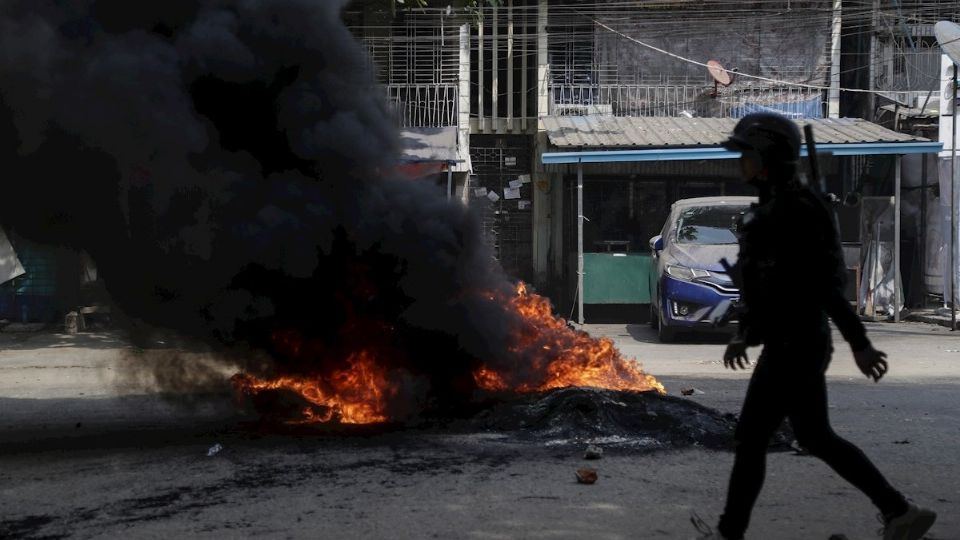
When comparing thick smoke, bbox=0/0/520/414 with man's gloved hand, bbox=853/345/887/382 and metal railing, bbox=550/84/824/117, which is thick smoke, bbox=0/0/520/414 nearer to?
man's gloved hand, bbox=853/345/887/382

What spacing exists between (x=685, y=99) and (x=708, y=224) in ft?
20.0

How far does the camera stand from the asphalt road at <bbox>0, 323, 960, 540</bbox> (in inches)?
183

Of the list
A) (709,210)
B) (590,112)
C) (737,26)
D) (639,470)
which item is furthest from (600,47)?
(639,470)

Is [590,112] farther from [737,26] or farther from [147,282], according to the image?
[147,282]

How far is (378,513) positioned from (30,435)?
11.4 feet

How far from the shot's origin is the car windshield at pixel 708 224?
14.2 m

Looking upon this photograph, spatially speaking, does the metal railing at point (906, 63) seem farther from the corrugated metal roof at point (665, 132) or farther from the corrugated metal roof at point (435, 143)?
the corrugated metal roof at point (435, 143)

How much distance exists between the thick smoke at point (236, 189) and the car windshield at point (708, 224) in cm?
759

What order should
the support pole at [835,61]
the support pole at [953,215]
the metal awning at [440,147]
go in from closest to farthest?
1. the support pole at [953,215]
2. the metal awning at [440,147]
3. the support pole at [835,61]

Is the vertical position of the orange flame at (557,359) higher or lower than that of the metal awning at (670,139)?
lower

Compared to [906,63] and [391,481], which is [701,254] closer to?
[906,63]

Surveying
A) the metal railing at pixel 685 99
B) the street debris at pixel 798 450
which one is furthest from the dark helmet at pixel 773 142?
the metal railing at pixel 685 99

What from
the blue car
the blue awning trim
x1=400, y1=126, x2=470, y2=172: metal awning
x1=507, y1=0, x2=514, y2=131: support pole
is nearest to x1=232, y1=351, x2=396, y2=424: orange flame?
the blue car

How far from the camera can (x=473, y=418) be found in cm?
690
